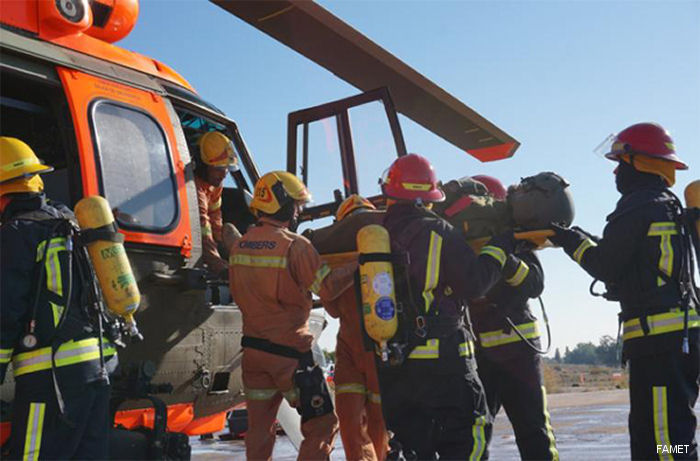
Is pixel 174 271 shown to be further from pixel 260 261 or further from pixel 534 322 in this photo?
pixel 534 322

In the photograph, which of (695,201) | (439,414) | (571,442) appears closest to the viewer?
(439,414)

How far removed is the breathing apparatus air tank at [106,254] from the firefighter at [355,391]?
5.68 feet

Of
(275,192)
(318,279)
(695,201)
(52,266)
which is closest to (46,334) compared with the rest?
(52,266)

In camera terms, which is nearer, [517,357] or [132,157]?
[517,357]

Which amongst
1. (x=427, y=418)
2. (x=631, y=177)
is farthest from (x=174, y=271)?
(x=631, y=177)

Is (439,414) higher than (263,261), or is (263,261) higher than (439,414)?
(263,261)

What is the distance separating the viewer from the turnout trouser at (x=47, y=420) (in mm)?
3225

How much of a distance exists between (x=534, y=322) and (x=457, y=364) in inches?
47.1

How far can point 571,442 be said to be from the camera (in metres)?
8.30

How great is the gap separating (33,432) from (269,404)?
1.48 metres

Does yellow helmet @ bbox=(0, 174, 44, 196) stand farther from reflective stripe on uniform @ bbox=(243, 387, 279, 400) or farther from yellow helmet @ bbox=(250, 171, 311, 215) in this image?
reflective stripe on uniform @ bbox=(243, 387, 279, 400)

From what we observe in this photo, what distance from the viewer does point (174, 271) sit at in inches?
186

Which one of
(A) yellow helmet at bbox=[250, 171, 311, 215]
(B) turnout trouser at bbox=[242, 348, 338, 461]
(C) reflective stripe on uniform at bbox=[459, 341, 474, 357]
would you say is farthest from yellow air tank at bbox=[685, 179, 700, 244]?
(B) turnout trouser at bbox=[242, 348, 338, 461]

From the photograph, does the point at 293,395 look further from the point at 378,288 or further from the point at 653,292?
the point at 653,292
